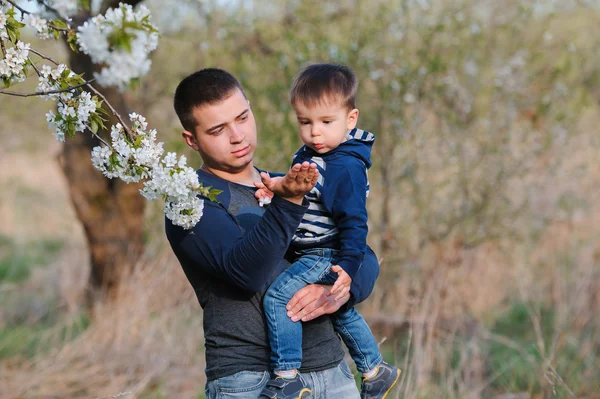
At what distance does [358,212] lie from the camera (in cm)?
214

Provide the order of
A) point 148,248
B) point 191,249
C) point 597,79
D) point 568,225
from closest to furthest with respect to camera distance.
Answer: point 191,249 < point 148,248 < point 568,225 < point 597,79

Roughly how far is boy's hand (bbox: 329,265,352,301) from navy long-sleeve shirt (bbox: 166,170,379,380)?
0.23 ft

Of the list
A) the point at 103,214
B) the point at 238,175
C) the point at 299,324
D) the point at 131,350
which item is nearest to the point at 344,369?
the point at 299,324

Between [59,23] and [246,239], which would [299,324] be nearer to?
[246,239]

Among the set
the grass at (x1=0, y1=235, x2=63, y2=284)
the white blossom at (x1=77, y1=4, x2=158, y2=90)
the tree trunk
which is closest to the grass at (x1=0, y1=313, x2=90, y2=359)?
the tree trunk

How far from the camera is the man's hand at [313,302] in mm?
2131

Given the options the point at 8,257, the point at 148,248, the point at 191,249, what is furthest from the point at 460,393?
the point at 8,257

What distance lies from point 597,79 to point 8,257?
7.27 meters

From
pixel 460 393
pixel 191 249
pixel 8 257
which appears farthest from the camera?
pixel 8 257

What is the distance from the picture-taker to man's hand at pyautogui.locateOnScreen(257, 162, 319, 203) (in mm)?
1855

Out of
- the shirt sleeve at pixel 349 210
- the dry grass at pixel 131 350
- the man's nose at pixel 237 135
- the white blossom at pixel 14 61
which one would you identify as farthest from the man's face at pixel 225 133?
the dry grass at pixel 131 350

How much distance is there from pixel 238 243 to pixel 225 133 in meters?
0.42

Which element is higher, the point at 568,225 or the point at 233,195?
the point at 233,195

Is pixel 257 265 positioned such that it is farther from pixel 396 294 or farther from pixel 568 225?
pixel 568 225
